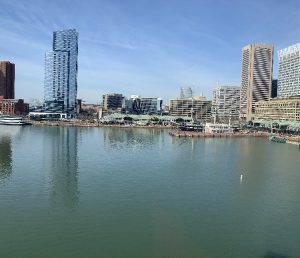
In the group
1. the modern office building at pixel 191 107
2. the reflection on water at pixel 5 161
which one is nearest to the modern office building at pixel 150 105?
the modern office building at pixel 191 107

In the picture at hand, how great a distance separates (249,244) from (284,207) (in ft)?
18.0

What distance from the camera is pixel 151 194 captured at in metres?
19.6

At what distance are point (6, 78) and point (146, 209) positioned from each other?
115 m

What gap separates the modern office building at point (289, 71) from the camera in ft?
333

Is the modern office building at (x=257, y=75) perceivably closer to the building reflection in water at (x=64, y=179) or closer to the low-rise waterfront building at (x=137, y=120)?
the low-rise waterfront building at (x=137, y=120)

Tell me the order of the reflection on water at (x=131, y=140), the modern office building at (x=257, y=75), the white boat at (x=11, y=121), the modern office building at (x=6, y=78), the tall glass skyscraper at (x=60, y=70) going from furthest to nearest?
1. the modern office building at (x=6, y=78)
2. the tall glass skyscraper at (x=60, y=70)
3. the modern office building at (x=257, y=75)
4. the white boat at (x=11, y=121)
5. the reflection on water at (x=131, y=140)

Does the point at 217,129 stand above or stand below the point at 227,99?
below

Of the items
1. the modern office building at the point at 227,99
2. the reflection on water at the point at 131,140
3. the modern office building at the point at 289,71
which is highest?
the modern office building at the point at 289,71

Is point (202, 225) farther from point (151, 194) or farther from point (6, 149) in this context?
point (6, 149)

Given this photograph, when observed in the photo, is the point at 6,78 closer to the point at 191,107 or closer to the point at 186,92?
the point at 191,107

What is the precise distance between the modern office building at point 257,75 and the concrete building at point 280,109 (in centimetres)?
816

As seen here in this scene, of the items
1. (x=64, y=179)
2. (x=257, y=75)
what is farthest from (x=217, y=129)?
(x=257, y=75)

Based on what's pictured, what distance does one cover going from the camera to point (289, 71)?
105 m

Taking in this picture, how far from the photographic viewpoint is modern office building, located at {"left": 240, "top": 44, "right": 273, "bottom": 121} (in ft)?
370
